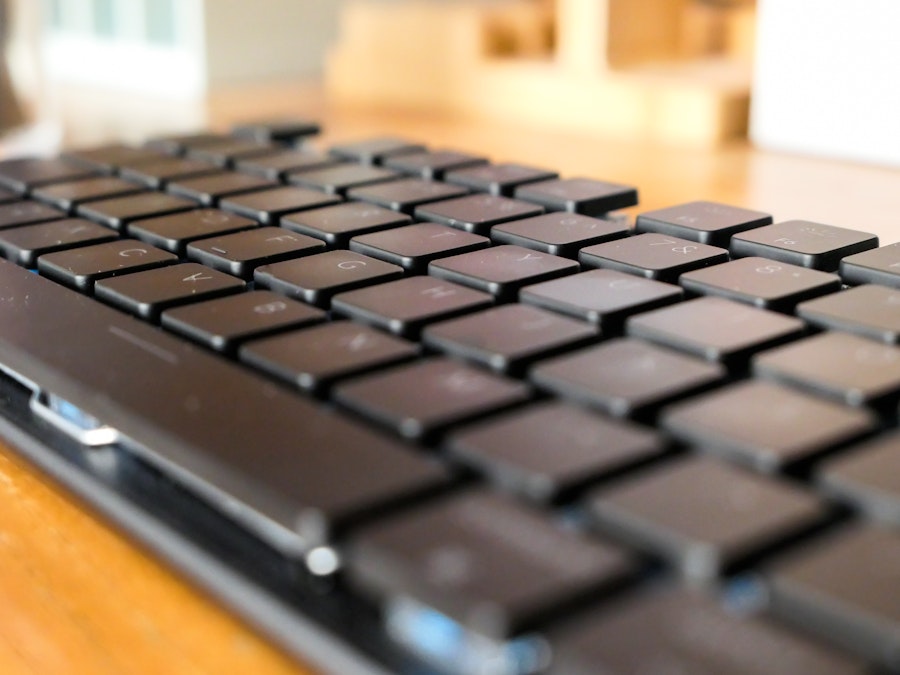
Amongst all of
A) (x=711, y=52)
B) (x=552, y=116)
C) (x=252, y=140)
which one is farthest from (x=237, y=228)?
(x=711, y=52)

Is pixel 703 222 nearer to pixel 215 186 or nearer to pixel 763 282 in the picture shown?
pixel 763 282

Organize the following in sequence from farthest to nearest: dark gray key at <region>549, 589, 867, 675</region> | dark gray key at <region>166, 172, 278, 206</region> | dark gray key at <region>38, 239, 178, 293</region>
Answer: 1. dark gray key at <region>166, 172, 278, 206</region>
2. dark gray key at <region>38, 239, 178, 293</region>
3. dark gray key at <region>549, 589, 867, 675</region>

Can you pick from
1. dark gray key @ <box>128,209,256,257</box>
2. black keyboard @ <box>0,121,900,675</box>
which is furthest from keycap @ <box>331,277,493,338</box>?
dark gray key @ <box>128,209,256,257</box>

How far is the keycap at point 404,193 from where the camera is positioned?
1.58ft

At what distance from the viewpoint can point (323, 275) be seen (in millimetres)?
376

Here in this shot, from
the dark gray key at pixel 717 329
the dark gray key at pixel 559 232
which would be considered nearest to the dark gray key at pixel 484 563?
the dark gray key at pixel 717 329

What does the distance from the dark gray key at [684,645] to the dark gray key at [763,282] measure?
0.56ft

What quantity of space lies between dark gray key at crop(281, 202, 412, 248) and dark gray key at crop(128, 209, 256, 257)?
0.9 inches

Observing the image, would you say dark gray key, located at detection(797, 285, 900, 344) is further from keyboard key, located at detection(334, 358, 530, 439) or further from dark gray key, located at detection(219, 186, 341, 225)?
dark gray key, located at detection(219, 186, 341, 225)

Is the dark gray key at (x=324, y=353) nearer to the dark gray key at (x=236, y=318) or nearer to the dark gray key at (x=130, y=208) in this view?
the dark gray key at (x=236, y=318)

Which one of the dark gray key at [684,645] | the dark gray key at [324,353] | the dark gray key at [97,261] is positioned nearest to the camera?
the dark gray key at [684,645]

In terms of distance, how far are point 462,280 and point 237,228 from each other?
0.39 feet

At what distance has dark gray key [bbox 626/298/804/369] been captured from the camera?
11.7 inches

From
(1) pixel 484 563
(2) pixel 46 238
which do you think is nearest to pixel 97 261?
(2) pixel 46 238
